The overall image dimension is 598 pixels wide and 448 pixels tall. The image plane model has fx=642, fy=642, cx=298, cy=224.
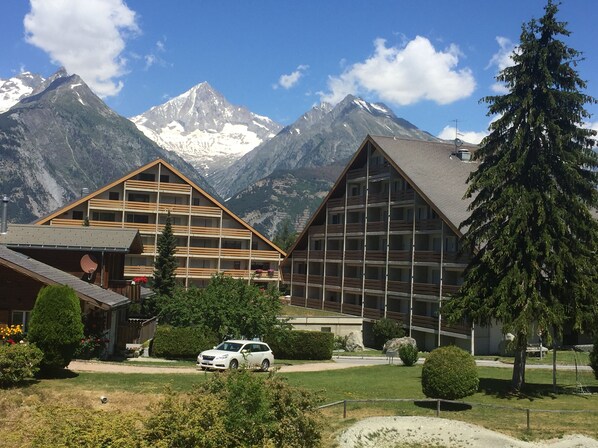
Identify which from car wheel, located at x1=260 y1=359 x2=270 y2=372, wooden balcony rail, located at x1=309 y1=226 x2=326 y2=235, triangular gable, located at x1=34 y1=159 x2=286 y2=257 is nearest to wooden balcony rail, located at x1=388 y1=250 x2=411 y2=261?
wooden balcony rail, located at x1=309 y1=226 x2=326 y2=235

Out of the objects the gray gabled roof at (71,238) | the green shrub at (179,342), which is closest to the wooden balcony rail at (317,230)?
the gray gabled roof at (71,238)

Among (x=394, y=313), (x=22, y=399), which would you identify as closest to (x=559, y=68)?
(x=22, y=399)

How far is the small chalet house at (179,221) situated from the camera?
242 ft

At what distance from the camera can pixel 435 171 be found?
5888 centimetres

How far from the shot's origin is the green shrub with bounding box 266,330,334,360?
41.2 metres

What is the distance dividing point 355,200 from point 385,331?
15522mm

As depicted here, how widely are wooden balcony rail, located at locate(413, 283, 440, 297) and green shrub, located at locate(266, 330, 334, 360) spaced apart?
14.0m

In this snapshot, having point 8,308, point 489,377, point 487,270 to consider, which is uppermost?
point 487,270

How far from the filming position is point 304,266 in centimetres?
7650

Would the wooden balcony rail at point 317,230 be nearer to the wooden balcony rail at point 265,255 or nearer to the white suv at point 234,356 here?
the wooden balcony rail at point 265,255

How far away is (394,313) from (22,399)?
134 ft

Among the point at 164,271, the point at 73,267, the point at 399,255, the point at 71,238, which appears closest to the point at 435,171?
the point at 399,255

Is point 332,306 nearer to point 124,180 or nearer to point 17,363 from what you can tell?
point 124,180

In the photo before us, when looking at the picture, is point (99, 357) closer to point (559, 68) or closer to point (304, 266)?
point (559, 68)
